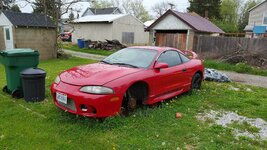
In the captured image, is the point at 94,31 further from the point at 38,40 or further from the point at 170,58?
the point at 170,58

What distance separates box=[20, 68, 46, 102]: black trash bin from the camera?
17.6 ft

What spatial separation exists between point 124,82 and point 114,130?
34.7 inches

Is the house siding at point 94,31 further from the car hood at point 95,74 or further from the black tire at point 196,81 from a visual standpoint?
the car hood at point 95,74

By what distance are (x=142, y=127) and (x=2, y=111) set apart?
2.97 m

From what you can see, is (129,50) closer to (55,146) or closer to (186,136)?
(186,136)

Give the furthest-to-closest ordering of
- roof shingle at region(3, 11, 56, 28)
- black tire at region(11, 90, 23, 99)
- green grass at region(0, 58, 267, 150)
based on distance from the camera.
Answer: roof shingle at region(3, 11, 56, 28) < black tire at region(11, 90, 23, 99) < green grass at region(0, 58, 267, 150)

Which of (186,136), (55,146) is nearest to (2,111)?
(55,146)

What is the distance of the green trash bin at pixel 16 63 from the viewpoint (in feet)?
18.6

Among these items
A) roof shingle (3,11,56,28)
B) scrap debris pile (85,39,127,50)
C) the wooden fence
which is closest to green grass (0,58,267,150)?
the wooden fence

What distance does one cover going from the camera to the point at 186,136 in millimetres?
4145

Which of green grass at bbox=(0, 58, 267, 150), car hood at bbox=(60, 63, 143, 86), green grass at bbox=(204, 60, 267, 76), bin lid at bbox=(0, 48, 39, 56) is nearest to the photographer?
green grass at bbox=(0, 58, 267, 150)

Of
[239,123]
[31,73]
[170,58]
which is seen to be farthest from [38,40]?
[239,123]

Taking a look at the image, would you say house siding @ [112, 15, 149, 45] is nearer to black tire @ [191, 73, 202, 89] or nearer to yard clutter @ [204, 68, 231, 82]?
yard clutter @ [204, 68, 231, 82]

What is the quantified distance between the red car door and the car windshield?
245 millimetres
